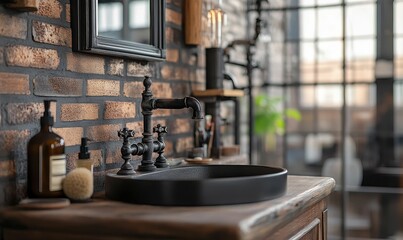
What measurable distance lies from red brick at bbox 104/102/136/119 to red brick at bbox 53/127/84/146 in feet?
0.54

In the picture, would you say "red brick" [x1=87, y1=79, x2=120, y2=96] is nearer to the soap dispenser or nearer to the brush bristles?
the soap dispenser

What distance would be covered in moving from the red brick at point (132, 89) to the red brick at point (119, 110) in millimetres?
32

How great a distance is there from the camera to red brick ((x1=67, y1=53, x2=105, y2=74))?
175 centimetres

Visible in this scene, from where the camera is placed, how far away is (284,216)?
4.67 ft

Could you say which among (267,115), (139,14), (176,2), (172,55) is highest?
(176,2)

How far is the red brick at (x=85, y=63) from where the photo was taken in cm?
175

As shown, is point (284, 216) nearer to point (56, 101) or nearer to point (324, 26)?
point (56, 101)

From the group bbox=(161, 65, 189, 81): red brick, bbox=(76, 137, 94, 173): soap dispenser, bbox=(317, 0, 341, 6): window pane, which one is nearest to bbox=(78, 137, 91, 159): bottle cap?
bbox=(76, 137, 94, 173): soap dispenser

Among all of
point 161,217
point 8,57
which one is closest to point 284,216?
point 161,217

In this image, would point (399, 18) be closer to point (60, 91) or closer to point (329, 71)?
point (329, 71)

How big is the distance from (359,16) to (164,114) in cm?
221

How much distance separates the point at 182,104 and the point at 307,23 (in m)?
2.51

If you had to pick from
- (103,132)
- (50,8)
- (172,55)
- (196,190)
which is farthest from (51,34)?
(172,55)

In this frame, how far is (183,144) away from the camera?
2520mm
